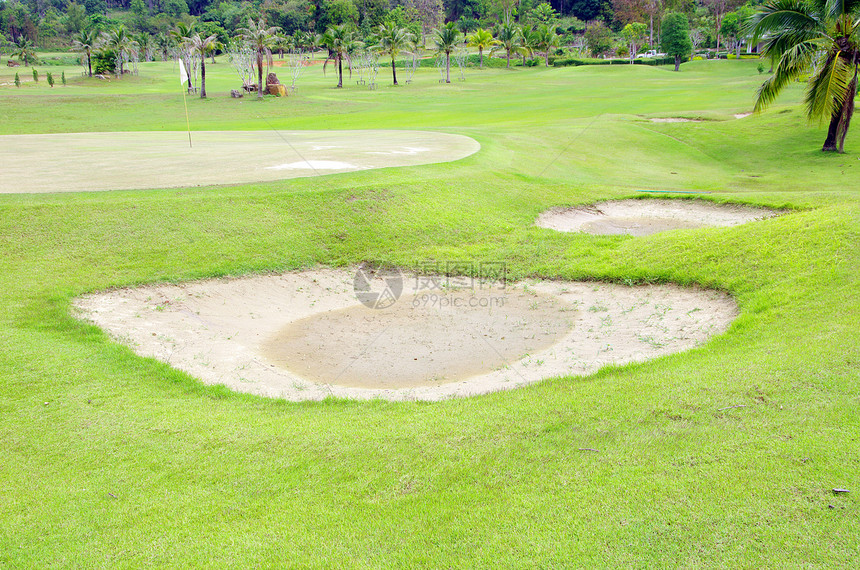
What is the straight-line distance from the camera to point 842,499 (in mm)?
4742

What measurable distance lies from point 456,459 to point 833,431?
3562 millimetres

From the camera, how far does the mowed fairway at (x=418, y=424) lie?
15.7ft

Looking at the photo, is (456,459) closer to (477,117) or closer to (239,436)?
(239,436)

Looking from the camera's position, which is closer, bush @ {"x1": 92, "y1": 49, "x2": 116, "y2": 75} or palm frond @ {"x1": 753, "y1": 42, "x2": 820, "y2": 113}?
palm frond @ {"x1": 753, "y1": 42, "x2": 820, "y2": 113}

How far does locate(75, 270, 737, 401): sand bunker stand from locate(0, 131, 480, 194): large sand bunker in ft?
20.3

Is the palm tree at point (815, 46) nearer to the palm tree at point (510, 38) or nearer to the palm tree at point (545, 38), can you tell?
the palm tree at point (545, 38)

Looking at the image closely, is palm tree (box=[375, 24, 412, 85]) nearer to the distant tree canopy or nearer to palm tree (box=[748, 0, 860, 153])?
the distant tree canopy

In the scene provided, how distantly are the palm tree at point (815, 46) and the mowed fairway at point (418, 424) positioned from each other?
8.54 meters

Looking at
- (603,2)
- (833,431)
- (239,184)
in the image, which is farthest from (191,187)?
(603,2)

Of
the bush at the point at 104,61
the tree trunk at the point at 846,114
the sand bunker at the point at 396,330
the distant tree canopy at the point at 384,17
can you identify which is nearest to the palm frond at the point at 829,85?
the tree trunk at the point at 846,114

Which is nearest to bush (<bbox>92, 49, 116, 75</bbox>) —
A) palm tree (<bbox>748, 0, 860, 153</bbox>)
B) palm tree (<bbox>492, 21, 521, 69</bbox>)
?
palm tree (<bbox>492, 21, 521, 69</bbox>)

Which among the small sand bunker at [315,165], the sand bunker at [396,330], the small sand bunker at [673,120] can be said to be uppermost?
the small sand bunker at [673,120]

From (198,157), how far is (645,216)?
15.0 m

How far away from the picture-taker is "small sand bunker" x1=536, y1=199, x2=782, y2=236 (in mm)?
16875
